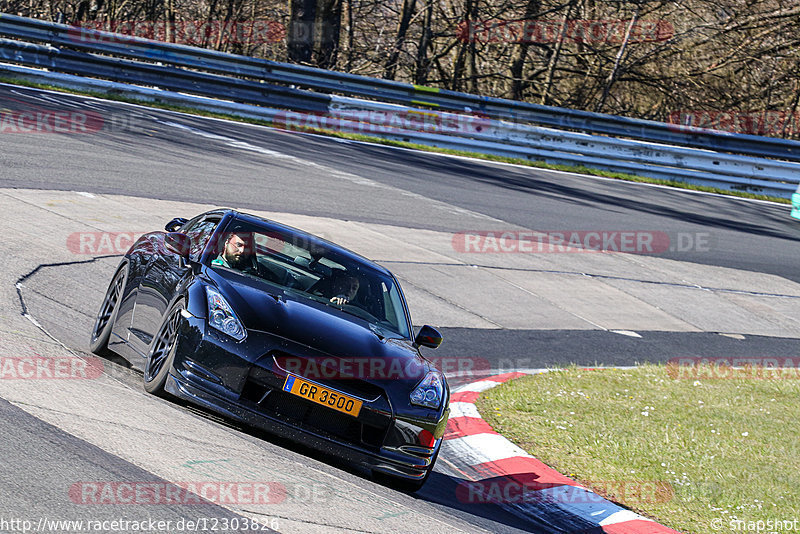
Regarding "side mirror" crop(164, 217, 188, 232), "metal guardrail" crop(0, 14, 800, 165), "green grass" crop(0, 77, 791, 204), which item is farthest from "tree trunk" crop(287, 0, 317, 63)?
"side mirror" crop(164, 217, 188, 232)

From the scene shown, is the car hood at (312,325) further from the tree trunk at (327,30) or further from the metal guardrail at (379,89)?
the tree trunk at (327,30)

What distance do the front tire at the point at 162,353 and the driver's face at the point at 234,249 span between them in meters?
0.71

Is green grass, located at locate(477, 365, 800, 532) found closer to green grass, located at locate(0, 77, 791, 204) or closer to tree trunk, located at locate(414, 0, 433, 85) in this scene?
green grass, located at locate(0, 77, 791, 204)

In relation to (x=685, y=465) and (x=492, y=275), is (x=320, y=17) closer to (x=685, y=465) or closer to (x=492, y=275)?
(x=492, y=275)

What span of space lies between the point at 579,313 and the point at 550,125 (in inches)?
428

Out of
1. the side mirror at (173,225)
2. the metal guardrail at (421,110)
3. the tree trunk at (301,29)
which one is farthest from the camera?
the tree trunk at (301,29)

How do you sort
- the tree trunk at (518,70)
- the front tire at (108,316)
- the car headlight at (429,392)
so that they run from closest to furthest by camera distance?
the car headlight at (429,392) < the front tire at (108,316) < the tree trunk at (518,70)

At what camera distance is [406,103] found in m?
21.2

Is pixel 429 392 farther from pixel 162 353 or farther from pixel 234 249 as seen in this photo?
pixel 234 249

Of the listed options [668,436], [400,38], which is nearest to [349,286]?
[668,436]

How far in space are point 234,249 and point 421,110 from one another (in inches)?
561

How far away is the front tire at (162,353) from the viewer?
213 inches

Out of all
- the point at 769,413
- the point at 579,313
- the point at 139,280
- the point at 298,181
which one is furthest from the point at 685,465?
the point at 298,181

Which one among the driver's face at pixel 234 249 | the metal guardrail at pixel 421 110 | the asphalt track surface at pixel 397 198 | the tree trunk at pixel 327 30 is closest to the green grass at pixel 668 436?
the asphalt track surface at pixel 397 198
